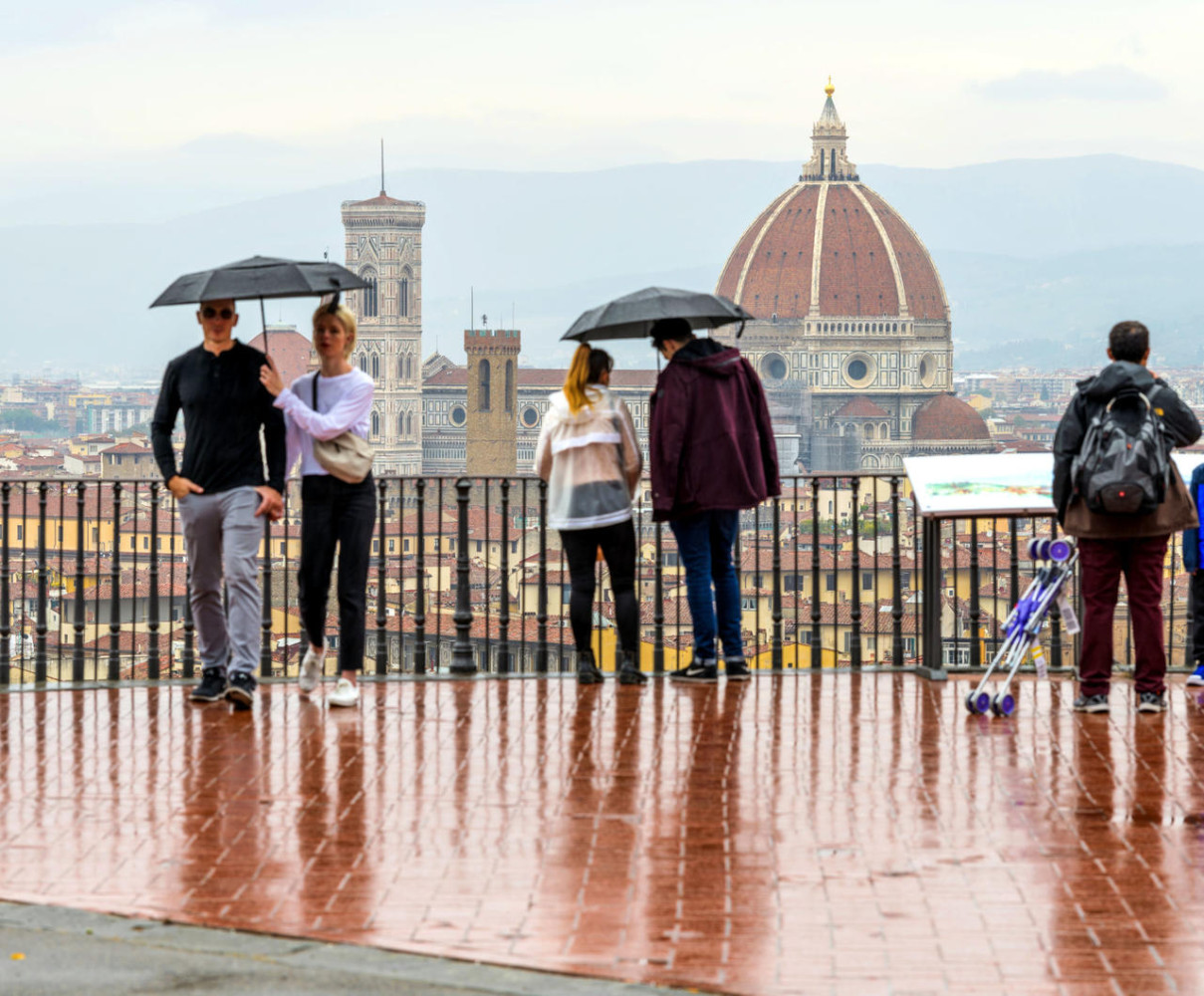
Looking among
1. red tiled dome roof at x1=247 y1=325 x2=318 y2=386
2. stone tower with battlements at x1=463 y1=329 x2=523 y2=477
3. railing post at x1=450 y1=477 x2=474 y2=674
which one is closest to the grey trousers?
railing post at x1=450 y1=477 x2=474 y2=674

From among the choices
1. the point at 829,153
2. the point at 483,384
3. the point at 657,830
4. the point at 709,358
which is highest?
the point at 829,153

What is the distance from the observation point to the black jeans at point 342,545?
6273 millimetres

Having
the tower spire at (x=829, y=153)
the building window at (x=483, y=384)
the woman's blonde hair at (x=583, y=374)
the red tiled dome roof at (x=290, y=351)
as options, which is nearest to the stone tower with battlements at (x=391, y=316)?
the building window at (x=483, y=384)

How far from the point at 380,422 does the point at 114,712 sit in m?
122

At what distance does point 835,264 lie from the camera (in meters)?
133

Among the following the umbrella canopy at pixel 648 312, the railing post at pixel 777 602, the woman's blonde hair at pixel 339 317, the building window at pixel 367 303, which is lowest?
the railing post at pixel 777 602

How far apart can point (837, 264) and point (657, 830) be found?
13066 centimetres

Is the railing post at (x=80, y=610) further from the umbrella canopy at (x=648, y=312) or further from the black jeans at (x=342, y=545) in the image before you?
the umbrella canopy at (x=648, y=312)

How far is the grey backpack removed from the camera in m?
5.97

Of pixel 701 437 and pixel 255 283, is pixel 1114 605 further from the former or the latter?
pixel 255 283

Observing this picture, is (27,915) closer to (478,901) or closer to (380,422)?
(478,901)

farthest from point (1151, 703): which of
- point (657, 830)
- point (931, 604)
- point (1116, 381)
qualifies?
point (657, 830)

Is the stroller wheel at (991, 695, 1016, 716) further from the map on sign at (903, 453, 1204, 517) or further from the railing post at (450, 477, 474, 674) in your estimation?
the railing post at (450, 477, 474, 674)

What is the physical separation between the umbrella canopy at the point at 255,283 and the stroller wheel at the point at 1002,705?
2.46 metres
